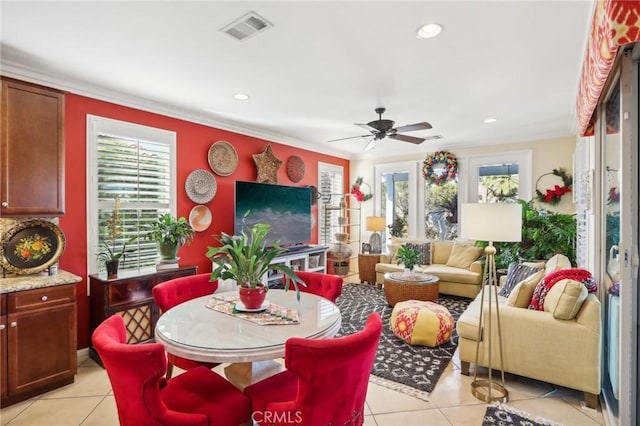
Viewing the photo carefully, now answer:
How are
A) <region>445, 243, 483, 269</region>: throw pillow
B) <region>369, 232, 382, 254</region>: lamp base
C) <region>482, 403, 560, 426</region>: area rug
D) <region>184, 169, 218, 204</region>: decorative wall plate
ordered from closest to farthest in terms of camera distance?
1. <region>482, 403, 560, 426</region>: area rug
2. <region>184, 169, 218, 204</region>: decorative wall plate
3. <region>445, 243, 483, 269</region>: throw pillow
4. <region>369, 232, 382, 254</region>: lamp base

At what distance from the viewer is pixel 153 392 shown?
4.32 feet

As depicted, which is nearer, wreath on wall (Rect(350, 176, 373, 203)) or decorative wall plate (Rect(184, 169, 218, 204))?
decorative wall plate (Rect(184, 169, 218, 204))

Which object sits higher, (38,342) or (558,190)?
(558,190)

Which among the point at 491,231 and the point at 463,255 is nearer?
the point at 491,231

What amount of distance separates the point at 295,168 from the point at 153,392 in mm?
4579

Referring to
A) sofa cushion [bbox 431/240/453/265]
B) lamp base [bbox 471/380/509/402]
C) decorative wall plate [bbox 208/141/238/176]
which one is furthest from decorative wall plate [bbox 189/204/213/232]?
sofa cushion [bbox 431/240/453/265]

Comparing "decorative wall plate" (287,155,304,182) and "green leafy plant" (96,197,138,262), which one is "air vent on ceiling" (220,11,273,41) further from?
"decorative wall plate" (287,155,304,182)

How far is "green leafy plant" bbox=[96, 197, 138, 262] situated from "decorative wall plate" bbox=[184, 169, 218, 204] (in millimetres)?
838

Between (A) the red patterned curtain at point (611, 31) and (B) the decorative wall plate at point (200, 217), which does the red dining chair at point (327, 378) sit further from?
(B) the decorative wall plate at point (200, 217)

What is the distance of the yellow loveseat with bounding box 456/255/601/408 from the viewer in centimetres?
234

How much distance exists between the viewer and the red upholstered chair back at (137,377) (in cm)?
127

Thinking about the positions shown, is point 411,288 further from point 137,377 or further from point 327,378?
point 137,377

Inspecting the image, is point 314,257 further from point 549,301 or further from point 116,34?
point 116,34

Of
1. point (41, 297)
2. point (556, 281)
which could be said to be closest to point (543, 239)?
point (556, 281)
